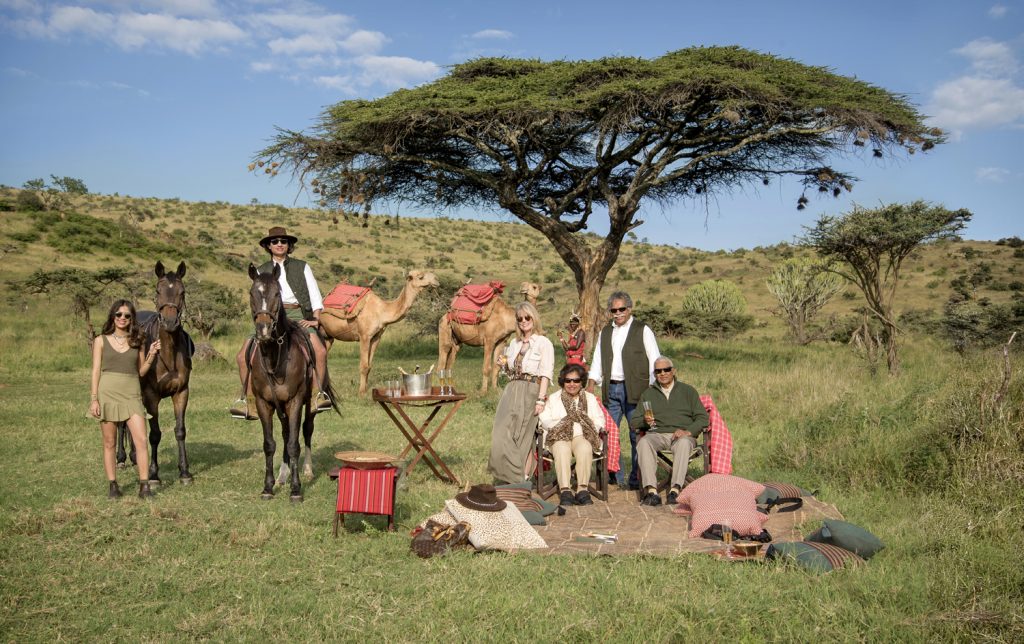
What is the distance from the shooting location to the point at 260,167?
1831 centimetres

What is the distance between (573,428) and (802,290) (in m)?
27.2

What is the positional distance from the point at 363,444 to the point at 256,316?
3.94 meters

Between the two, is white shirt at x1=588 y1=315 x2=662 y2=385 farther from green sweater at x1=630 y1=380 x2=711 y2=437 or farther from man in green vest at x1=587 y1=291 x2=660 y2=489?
green sweater at x1=630 y1=380 x2=711 y2=437

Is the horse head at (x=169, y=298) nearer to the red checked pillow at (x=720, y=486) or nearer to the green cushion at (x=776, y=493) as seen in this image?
the red checked pillow at (x=720, y=486)

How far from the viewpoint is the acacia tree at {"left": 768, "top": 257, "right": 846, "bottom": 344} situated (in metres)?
32.5

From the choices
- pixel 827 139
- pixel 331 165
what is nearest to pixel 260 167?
pixel 331 165

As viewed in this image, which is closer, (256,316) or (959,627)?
(959,627)

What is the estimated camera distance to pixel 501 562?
5469 millimetres

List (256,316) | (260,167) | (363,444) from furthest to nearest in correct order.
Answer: (260,167)
(363,444)
(256,316)

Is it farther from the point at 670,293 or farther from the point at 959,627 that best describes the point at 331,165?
the point at 670,293

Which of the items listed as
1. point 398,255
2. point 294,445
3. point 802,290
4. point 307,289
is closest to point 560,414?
point 294,445

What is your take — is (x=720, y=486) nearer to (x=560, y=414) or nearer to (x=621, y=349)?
(x=560, y=414)

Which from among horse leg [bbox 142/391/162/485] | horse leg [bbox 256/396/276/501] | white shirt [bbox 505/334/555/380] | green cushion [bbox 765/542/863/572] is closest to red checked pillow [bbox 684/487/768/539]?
green cushion [bbox 765/542/863/572]

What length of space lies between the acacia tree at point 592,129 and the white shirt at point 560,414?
32.8 ft
